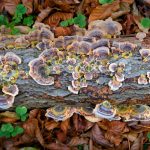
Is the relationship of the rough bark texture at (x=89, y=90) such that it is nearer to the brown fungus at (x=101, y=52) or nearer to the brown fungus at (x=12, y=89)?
the brown fungus at (x=12, y=89)

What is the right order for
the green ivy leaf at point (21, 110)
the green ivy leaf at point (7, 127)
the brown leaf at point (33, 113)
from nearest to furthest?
the green ivy leaf at point (21, 110), the green ivy leaf at point (7, 127), the brown leaf at point (33, 113)

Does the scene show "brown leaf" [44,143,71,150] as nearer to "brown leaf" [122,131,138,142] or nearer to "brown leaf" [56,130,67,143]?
"brown leaf" [56,130,67,143]

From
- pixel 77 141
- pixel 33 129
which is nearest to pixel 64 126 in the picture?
pixel 77 141

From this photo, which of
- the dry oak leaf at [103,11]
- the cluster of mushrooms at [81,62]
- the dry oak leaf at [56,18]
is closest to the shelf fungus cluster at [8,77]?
the cluster of mushrooms at [81,62]

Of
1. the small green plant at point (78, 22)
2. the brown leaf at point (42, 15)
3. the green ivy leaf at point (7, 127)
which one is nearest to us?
the green ivy leaf at point (7, 127)

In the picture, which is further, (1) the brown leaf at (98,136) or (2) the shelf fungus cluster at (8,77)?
(1) the brown leaf at (98,136)

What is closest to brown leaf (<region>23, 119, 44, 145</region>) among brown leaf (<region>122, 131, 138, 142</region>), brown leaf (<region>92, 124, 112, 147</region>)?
brown leaf (<region>92, 124, 112, 147</region>)
